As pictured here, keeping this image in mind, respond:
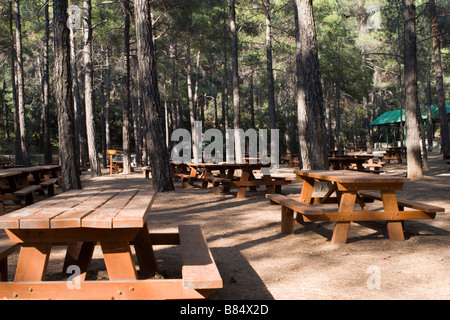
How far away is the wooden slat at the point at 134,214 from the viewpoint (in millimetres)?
2398

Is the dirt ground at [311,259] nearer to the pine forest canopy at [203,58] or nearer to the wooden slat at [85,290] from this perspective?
the wooden slat at [85,290]


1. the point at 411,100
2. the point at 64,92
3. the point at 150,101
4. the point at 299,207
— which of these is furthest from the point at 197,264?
the point at 411,100

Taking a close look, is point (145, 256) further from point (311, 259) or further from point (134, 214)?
point (311, 259)

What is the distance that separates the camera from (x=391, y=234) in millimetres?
4836

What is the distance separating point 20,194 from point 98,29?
18.8 metres

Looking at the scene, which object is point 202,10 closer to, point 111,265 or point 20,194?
point 20,194

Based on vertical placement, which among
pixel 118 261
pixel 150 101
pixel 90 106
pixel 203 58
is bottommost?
pixel 118 261

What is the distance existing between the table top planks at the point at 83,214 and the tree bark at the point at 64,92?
17.5 ft

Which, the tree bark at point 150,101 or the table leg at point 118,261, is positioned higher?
the tree bark at point 150,101

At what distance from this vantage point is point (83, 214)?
2584 millimetres

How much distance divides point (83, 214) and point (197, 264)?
0.77 metres

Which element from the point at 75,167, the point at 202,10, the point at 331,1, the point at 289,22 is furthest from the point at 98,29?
the point at 75,167

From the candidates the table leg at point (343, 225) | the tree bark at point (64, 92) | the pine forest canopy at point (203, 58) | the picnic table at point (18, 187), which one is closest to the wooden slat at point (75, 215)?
the table leg at point (343, 225)

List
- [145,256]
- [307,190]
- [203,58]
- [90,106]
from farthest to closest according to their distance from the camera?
[203,58] → [90,106] → [307,190] → [145,256]
